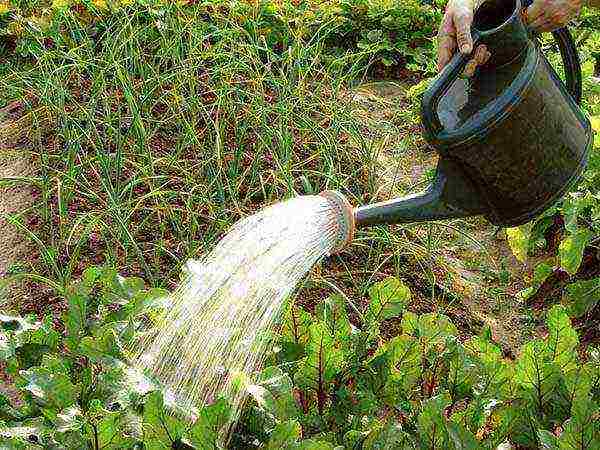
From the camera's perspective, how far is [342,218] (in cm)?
199

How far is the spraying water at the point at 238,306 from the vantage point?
202 centimetres

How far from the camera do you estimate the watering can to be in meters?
1.89

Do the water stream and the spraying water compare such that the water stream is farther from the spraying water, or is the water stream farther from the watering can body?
the watering can body

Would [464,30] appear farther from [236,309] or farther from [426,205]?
[236,309]

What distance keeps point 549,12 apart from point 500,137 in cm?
28

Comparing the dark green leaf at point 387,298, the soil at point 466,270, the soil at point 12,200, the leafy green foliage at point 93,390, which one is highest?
the leafy green foliage at point 93,390

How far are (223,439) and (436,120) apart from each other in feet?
2.43

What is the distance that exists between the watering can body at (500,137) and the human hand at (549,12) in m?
0.03

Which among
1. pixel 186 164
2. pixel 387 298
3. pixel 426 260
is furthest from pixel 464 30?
pixel 186 164

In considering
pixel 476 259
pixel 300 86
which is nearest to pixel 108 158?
pixel 300 86

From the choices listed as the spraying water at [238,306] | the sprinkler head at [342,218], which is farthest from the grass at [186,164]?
the sprinkler head at [342,218]

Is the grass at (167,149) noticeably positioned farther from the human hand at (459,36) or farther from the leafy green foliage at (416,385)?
the human hand at (459,36)

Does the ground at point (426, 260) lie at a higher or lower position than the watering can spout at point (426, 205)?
lower

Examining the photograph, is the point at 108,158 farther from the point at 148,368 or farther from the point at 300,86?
the point at 148,368
